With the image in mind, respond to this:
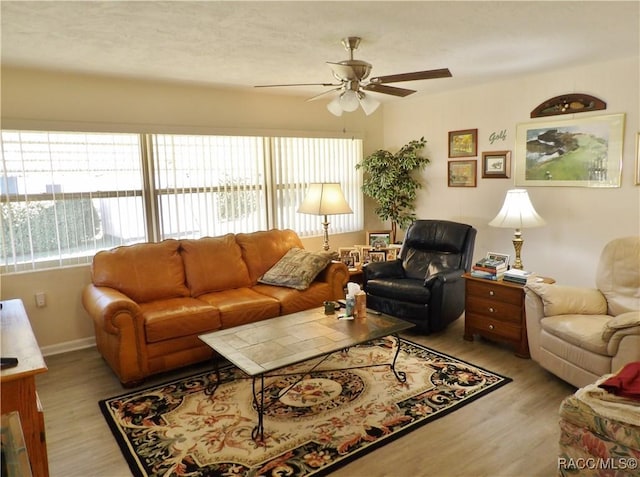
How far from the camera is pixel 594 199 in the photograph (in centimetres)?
402

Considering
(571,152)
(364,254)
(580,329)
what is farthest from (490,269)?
(364,254)

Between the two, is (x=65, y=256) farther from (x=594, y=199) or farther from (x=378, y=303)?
(x=594, y=199)

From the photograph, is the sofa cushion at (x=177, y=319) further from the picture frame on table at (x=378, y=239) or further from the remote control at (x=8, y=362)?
the picture frame on table at (x=378, y=239)

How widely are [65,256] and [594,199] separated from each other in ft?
15.4

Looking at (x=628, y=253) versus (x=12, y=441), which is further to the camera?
(x=628, y=253)

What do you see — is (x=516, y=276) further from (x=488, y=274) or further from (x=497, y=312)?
(x=497, y=312)

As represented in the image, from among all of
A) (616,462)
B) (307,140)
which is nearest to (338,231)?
(307,140)

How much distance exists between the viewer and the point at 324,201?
4574 mm

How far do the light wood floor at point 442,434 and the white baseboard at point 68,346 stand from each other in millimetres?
467

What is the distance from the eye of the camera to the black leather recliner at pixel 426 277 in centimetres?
409

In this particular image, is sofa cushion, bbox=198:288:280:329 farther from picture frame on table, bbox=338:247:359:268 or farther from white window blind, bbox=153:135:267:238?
picture frame on table, bbox=338:247:359:268

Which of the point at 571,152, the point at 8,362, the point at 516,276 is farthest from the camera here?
the point at 571,152

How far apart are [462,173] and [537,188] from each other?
878 mm

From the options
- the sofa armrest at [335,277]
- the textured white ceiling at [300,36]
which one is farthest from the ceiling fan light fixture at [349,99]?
the sofa armrest at [335,277]
